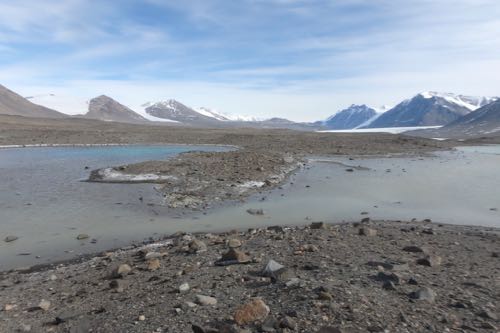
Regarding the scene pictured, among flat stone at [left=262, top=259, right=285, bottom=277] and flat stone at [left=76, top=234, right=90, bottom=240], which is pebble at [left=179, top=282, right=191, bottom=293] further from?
flat stone at [left=76, top=234, right=90, bottom=240]

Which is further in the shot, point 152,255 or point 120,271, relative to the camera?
point 152,255

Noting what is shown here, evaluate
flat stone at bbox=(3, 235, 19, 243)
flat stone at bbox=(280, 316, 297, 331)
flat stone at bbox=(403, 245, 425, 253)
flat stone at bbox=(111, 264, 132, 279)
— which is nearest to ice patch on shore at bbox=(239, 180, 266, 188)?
flat stone at bbox=(3, 235, 19, 243)

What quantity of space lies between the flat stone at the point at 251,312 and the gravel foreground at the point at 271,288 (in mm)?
17

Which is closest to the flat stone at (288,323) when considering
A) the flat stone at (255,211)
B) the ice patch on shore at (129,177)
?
the flat stone at (255,211)

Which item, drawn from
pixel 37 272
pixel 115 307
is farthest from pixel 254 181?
pixel 115 307

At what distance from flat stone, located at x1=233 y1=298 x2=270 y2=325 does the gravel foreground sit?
0.05 feet

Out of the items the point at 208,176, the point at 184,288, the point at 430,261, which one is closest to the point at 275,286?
the point at 184,288

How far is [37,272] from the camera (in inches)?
428

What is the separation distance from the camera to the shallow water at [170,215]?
47.6 feet

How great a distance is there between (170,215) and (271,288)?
9.88 metres

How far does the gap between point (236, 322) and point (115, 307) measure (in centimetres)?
260

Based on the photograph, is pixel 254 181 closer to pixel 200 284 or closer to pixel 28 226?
pixel 28 226

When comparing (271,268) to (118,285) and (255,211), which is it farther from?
(255,211)

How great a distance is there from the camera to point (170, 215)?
17.5 meters
